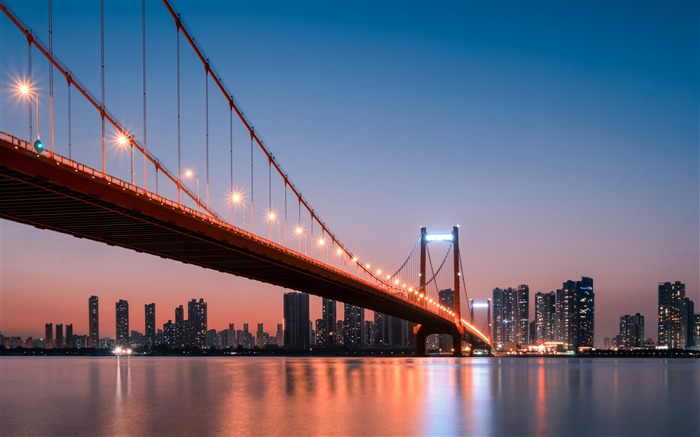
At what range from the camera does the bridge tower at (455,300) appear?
9547 cm

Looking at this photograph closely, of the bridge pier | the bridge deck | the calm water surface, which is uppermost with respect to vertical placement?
the bridge deck

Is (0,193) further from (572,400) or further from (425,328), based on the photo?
(425,328)

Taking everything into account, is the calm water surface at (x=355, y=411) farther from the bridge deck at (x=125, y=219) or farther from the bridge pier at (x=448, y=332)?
the bridge pier at (x=448, y=332)

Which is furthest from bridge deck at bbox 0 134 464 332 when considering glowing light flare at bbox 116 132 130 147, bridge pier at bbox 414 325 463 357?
bridge pier at bbox 414 325 463 357

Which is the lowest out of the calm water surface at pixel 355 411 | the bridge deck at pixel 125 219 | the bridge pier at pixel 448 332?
the bridge pier at pixel 448 332

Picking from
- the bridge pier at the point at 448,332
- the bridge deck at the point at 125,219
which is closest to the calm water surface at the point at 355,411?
the bridge deck at the point at 125,219

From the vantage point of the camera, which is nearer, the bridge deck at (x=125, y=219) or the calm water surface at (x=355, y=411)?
the calm water surface at (x=355, y=411)

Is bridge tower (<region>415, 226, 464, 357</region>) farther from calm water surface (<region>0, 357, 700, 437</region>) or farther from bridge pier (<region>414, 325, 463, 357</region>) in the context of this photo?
calm water surface (<region>0, 357, 700, 437</region>)

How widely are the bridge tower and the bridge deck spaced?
40.5m

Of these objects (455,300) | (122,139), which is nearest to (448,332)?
(455,300)

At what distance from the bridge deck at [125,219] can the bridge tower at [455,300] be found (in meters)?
40.5

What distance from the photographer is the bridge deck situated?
27.7m

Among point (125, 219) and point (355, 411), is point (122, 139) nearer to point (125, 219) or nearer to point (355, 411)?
point (125, 219)

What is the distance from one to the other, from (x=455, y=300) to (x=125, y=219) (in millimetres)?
67169
